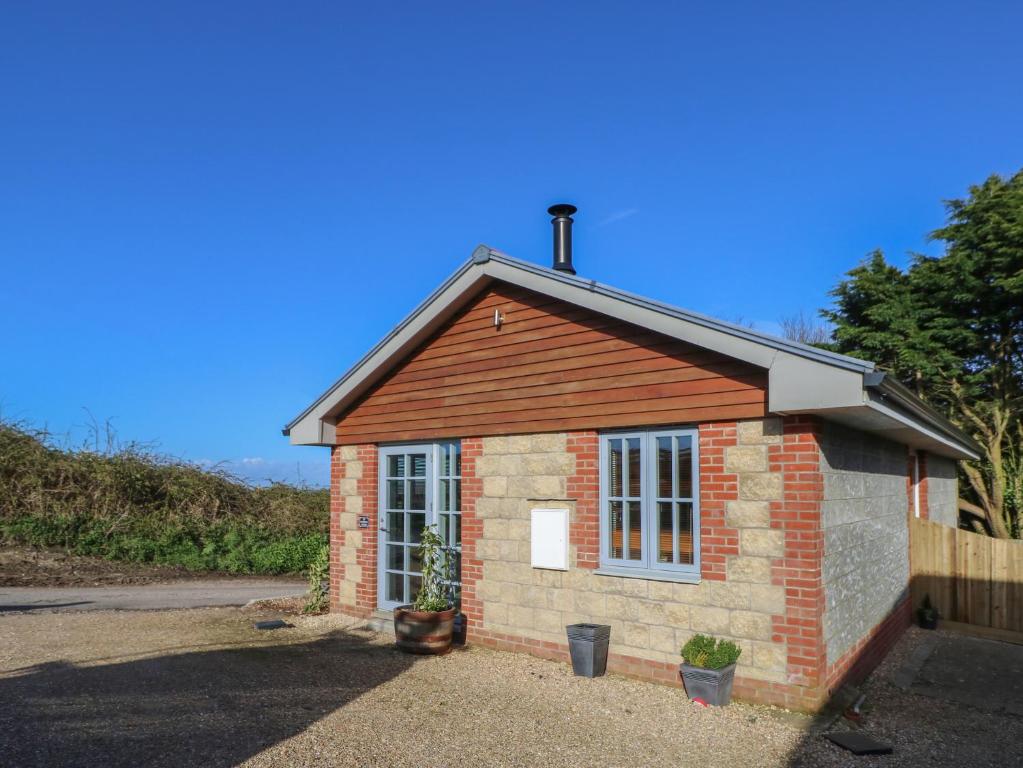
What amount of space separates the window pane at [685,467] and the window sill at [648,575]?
0.75m

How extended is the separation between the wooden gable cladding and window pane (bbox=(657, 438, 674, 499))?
268 mm

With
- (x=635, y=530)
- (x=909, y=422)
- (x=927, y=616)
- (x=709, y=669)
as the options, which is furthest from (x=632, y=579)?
(x=927, y=616)

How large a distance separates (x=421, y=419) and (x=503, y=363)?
1572 mm

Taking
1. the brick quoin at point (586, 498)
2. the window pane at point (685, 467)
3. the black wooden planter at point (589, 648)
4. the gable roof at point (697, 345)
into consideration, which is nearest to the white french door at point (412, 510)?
the gable roof at point (697, 345)

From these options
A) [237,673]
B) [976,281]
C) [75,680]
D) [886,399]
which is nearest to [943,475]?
[976,281]

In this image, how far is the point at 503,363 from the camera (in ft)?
28.9

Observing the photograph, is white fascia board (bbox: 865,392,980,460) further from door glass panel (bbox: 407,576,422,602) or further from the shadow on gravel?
door glass panel (bbox: 407,576,422,602)

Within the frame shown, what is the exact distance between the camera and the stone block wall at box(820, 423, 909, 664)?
22.2ft

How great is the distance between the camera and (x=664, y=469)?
7.35 meters

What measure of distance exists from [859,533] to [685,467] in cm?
213

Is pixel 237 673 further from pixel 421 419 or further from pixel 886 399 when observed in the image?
pixel 886 399

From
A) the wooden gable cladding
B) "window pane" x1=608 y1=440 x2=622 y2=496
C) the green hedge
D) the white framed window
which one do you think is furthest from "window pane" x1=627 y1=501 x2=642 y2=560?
the green hedge

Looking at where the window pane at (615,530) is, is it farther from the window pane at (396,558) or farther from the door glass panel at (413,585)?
the window pane at (396,558)

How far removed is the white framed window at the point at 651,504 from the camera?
7137mm
